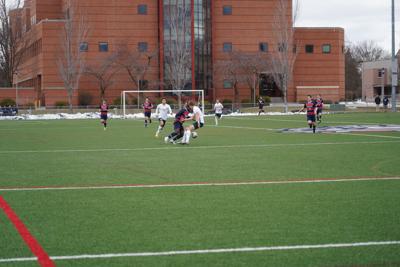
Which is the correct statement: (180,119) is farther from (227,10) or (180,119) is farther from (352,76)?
(352,76)

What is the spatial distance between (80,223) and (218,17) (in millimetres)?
76226

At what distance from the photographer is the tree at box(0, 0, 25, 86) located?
87.3 meters

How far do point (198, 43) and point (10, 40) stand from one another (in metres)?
25.3

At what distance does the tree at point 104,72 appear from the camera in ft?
255

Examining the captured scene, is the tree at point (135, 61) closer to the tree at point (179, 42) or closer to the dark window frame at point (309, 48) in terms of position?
the tree at point (179, 42)

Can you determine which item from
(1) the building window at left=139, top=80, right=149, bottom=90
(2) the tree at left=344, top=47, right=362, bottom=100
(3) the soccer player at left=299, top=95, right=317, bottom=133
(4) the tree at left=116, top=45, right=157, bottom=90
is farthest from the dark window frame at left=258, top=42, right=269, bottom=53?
(3) the soccer player at left=299, top=95, right=317, bottom=133

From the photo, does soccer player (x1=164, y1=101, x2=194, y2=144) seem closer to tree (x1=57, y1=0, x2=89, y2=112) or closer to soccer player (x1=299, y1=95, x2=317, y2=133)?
soccer player (x1=299, y1=95, x2=317, y2=133)

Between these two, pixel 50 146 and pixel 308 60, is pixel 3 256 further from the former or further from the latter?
pixel 308 60

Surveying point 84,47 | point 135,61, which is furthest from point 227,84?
point 84,47

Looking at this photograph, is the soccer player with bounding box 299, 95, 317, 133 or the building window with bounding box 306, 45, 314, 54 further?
the building window with bounding box 306, 45, 314, 54

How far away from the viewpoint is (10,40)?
88312 millimetres

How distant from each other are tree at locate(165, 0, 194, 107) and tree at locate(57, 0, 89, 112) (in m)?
10.1

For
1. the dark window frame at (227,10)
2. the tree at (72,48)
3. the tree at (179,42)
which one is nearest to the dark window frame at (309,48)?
the dark window frame at (227,10)

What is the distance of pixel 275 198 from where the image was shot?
36.6 feet
